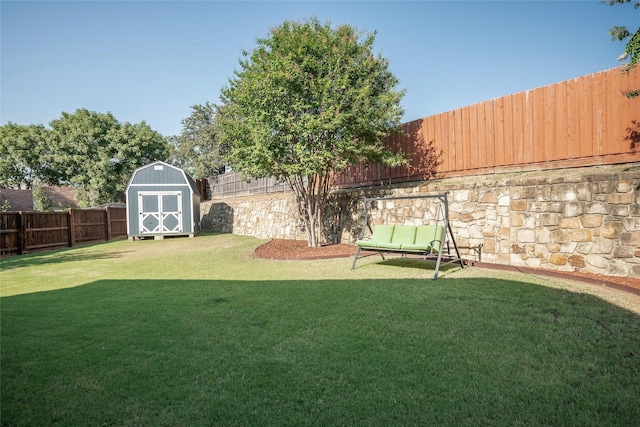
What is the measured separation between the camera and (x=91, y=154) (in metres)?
29.1

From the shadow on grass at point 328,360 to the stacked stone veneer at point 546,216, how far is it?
183cm

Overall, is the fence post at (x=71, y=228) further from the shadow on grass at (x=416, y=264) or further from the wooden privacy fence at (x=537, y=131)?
the shadow on grass at (x=416, y=264)

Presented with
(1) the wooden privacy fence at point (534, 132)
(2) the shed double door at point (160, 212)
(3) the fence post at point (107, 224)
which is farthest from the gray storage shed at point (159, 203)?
(1) the wooden privacy fence at point (534, 132)

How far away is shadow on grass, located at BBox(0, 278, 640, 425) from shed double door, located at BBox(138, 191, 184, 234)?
13.6 metres

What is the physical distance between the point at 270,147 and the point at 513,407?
7.71 meters

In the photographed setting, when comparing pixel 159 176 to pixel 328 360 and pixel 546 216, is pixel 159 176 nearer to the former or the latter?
pixel 546 216

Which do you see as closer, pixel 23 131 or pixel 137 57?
pixel 137 57

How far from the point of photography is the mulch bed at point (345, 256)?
5051 millimetres

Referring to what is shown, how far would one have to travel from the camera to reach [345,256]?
844 centimetres

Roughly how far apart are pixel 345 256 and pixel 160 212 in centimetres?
1287

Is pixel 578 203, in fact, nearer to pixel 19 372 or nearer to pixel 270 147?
pixel 270 147

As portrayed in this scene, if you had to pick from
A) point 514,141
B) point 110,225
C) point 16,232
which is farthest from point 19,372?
point 110,225

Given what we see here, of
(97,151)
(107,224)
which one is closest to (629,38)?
(107,224)

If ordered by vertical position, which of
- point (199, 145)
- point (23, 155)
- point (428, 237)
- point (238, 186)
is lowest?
point (428, 237)
